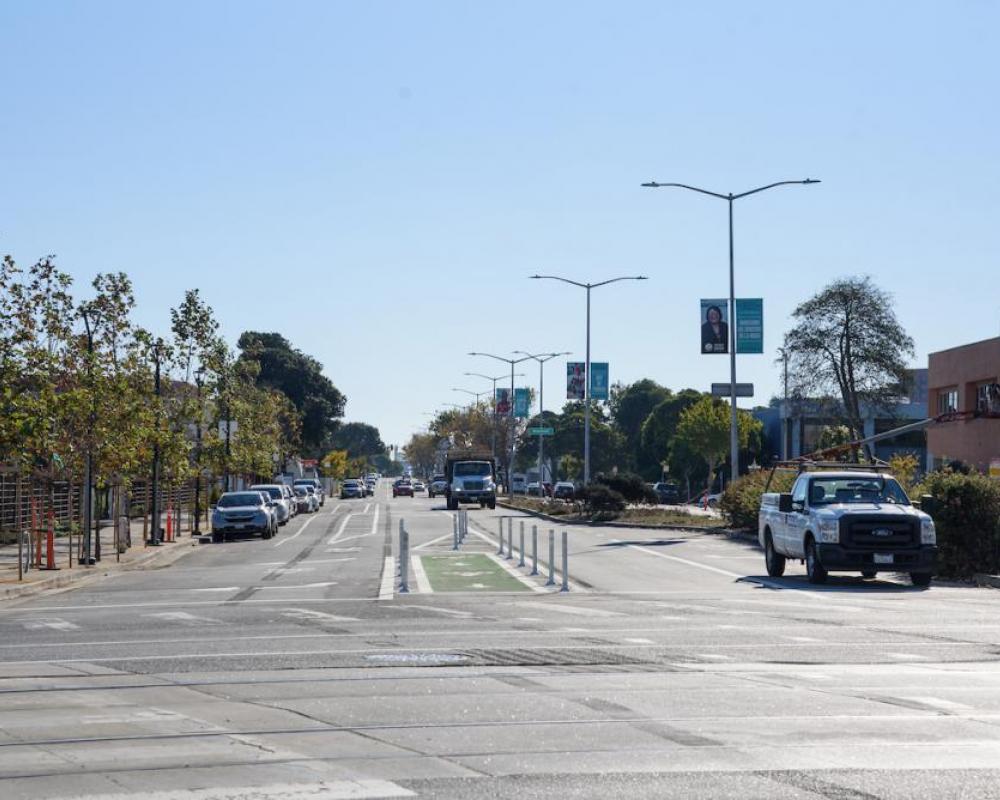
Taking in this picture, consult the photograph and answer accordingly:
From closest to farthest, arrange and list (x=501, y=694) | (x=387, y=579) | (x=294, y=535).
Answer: (x=501, y=694) → (x=387, y=579) → (x=294, y=535)

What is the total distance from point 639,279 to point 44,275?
112 ft

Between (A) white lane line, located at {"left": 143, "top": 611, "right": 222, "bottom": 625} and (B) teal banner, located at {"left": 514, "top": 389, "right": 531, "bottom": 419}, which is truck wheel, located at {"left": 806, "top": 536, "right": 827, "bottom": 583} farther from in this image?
(B) teal banner, located at {"left": 514, "top": 389, "right": 531, "bottom": 419}

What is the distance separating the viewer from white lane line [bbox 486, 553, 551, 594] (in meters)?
25.2

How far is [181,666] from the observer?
1428 centimetres

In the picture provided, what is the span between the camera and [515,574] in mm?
28922

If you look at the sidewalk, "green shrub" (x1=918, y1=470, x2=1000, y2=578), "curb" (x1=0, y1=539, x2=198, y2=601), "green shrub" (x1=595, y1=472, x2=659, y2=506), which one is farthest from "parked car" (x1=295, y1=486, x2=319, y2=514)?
"green shrub" (x1=918, y1=470, x2=1000, y2=578)

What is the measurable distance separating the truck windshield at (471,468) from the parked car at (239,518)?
28135mm

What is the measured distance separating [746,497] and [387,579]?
19272 mm

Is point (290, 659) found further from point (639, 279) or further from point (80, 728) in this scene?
point (639, 279)

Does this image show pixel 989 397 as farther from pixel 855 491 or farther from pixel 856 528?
pixel 856 528

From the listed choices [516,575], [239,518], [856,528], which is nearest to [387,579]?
[516,575]

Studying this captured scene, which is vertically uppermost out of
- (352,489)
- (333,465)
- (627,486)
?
(333,465)

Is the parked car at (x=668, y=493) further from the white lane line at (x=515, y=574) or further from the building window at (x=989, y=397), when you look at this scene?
the white lane line at (x=515, y=574)

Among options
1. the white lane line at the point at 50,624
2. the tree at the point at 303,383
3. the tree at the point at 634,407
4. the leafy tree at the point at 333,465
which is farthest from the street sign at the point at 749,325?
the leafy tree at the point at 333,465
